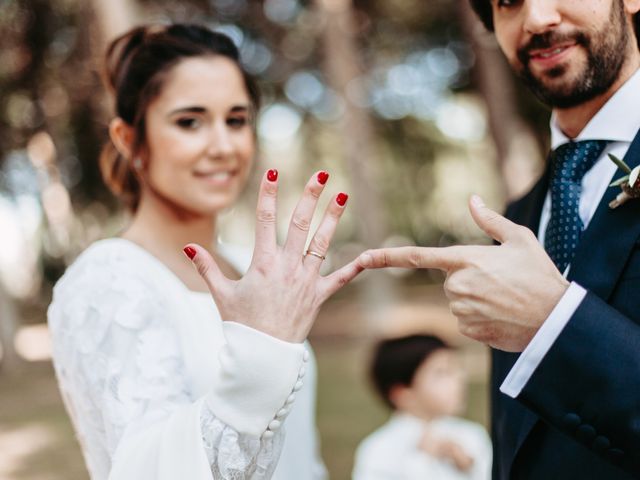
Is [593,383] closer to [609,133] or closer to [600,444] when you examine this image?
[600,444]

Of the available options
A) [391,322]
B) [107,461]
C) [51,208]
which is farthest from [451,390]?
[51,208]

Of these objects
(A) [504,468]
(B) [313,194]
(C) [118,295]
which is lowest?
(A) [504,468]

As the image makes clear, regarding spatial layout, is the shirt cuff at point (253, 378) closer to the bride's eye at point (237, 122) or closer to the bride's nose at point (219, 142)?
the bride's nose at point (219, 142)

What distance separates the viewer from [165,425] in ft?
6.47

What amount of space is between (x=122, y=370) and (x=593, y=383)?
133 cm

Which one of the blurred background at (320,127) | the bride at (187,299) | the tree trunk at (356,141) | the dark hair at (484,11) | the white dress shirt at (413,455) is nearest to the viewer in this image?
the bride at (187,299)

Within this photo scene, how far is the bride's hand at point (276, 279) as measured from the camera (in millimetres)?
1789

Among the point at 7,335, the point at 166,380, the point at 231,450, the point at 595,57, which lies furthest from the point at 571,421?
the point at 7,335

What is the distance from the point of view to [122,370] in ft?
7.27

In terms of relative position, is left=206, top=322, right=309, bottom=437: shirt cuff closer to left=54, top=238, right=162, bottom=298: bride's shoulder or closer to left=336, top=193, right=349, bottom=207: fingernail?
left=336, top=193, right=349, bottom=207: fingernail

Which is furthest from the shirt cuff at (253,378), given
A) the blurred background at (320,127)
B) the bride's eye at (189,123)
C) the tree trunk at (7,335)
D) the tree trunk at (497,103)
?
the tree trunk at (7,335)

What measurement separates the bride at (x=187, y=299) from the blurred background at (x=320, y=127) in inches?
54.4

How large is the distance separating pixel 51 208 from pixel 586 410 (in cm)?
1976

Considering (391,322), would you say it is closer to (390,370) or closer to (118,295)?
(390,370)
